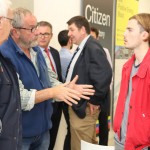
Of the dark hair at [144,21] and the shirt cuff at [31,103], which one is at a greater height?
the dark hair at [144,21]

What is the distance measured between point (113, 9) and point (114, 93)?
155cm

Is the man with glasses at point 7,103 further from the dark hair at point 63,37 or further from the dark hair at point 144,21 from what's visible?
the dark hair at point 63,37

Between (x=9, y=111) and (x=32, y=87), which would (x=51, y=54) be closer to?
(x=32, y=87)

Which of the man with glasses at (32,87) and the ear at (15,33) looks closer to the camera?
the man with glasses at (32,87)

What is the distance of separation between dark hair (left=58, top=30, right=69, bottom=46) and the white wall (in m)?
0.17

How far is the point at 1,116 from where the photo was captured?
1536mm

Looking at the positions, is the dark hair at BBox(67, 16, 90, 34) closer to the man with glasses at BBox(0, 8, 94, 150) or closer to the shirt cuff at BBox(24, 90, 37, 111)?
the man with glasses at BBox(0, 8, 94, 150)

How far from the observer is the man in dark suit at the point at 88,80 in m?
3.04

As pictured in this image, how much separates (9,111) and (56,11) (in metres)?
2.56

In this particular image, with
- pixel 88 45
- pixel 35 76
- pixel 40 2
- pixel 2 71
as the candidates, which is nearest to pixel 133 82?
pixel 35 76

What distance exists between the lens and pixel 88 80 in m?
3.10

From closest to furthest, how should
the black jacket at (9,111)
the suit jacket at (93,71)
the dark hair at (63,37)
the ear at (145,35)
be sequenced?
the black jacket at (9,111), the ear at (145,35), the suit jacket at (93,71), the dark hair at (63,37)

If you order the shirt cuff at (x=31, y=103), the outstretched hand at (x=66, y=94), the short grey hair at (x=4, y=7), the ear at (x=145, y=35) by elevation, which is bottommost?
the shirt cuff at (x=31, y=103)

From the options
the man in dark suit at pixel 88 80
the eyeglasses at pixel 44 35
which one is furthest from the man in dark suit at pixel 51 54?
the man in dark suit at pixel 88 80
